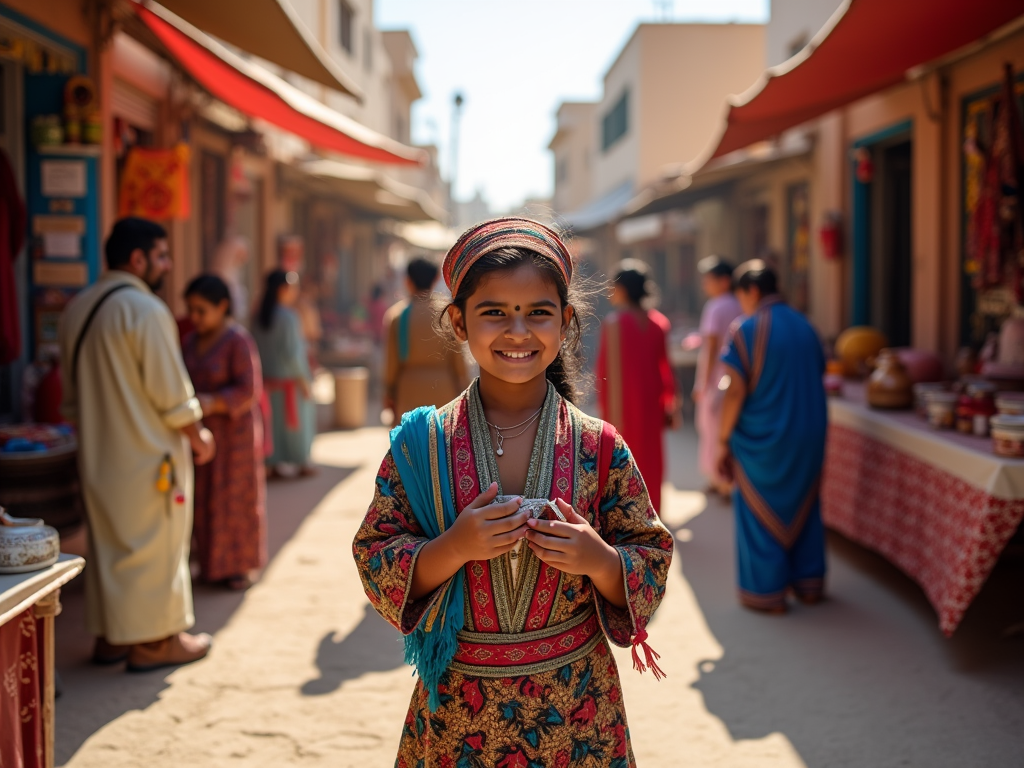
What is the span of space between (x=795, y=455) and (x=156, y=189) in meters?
4.32

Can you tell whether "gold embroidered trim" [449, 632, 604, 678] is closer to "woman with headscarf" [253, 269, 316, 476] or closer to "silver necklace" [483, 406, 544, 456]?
"silver necklace" [483, 406, 544, 456]

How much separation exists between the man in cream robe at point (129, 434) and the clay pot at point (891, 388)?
3652mm

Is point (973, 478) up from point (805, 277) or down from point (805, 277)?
down

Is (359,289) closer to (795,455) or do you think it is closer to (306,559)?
(306,559)

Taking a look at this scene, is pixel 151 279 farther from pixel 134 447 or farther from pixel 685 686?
pixel 685 686

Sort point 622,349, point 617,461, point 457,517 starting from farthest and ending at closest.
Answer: point 622,349
point 617,461
point 457,517

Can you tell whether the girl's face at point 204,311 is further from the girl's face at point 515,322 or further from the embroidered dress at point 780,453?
the girl's face at point 515,322

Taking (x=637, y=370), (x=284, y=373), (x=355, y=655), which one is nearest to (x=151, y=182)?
(x=284, y=373)

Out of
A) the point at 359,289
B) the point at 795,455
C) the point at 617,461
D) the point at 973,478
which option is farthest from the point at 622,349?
the point at 359,289

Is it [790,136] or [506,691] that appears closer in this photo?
[506,691]

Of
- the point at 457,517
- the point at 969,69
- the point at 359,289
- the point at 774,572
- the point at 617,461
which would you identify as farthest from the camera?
the point at 359,289

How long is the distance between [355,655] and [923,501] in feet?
8.87

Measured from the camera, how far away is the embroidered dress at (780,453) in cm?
475

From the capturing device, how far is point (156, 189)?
6.22 meters
